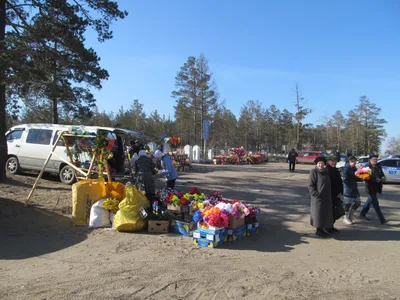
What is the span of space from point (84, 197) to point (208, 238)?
3154 millimetres

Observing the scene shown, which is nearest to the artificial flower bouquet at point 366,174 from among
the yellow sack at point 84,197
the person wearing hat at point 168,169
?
the person wearing hat at point 168,169

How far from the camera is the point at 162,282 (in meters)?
3.99

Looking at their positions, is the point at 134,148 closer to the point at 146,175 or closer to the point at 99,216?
the point at 146,175

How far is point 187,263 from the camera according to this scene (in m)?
4.69

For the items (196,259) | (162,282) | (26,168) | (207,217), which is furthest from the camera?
(26,168)

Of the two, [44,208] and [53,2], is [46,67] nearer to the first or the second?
[53,2]

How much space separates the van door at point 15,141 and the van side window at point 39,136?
0.44m

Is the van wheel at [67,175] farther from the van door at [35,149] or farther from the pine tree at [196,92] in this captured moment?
the pine tree at [196,92]

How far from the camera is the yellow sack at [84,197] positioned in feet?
22.5

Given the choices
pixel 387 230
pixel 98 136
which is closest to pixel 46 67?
pixel 98 136

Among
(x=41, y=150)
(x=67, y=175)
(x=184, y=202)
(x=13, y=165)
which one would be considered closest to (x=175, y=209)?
(x=184, y=202)

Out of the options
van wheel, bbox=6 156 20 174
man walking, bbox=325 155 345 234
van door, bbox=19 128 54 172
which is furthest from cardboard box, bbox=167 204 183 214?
van wheel, bbox=6 156 20 174

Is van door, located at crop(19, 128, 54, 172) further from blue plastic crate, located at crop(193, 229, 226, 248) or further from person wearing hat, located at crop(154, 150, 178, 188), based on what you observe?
blue plastic crate, located at crop(193, 229, 226, 248)

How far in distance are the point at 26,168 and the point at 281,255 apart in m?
10.1
